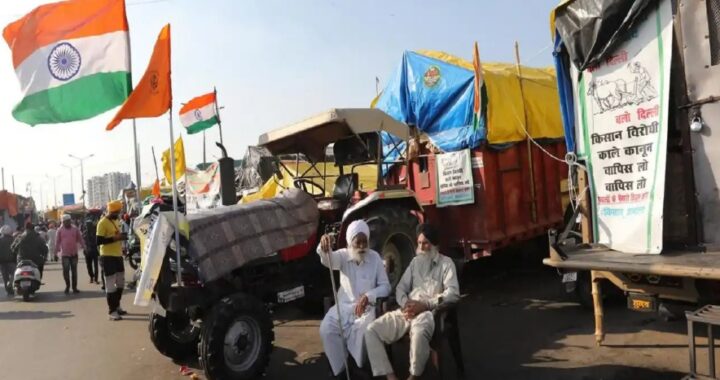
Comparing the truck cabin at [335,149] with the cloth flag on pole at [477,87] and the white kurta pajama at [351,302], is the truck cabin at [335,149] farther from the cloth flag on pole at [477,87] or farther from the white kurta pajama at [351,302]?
the white kurta pajama at [351,302]

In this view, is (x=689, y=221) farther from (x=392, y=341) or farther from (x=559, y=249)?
(x=392, y=341)

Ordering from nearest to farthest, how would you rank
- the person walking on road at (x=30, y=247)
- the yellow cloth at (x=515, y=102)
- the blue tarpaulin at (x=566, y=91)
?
the blue tarpaulin at (x=566, y=91), the yellow cloth at (x=515, y=102), the person walking on road at (x=30, y=247)

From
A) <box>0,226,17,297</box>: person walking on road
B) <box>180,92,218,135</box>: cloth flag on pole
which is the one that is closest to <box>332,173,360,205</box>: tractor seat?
<box>0,226,17,297</box>: person walking on road

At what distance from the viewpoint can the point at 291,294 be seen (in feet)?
20.1

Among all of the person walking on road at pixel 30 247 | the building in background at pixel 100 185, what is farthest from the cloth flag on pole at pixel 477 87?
the building in background at pixel 100 185

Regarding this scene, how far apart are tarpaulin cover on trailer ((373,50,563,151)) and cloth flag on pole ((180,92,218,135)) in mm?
9907

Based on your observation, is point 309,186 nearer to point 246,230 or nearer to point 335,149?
point 335,149

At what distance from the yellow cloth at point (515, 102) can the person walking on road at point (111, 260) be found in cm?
581

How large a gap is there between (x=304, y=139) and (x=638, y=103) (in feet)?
14.6

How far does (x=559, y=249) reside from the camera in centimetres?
466

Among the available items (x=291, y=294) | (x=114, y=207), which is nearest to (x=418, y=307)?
(x=291, y=294)

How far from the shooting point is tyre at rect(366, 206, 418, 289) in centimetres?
679

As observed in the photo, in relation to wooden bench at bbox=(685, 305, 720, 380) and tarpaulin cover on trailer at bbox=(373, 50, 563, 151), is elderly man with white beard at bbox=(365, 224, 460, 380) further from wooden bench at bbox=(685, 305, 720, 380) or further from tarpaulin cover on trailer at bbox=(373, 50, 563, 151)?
tarpaulin cover on trailer at bbox=(373, 50, 563, 151)

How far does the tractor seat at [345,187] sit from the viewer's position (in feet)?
24.7
